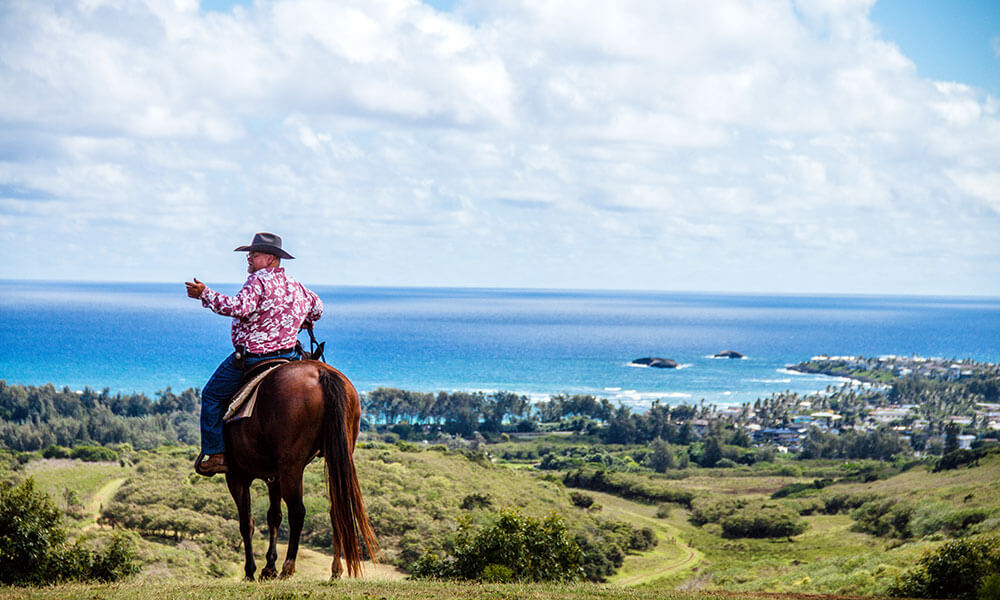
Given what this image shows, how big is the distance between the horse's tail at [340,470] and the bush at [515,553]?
7.46 meters

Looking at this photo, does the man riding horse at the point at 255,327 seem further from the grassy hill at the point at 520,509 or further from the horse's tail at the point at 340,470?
the grassy hill at the point at 520,509

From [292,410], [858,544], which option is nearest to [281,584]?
[292,410]

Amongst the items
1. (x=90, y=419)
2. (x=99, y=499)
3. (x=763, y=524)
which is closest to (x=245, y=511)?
(x=99, y=499)

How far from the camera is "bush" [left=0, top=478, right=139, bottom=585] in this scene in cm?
1395

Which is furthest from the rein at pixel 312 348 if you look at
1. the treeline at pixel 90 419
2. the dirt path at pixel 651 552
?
the treeline at pixel 90 419

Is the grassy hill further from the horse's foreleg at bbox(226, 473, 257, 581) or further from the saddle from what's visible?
the saddle

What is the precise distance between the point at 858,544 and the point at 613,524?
42.2ft

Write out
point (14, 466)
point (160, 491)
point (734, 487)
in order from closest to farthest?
point (160, 491), point (14, 466), point (734, 487)

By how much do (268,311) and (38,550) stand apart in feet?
30.3

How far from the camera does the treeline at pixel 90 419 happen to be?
244 feet

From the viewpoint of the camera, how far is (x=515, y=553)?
16438mm

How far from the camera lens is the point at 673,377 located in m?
155

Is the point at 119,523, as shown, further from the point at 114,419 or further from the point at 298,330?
the point at 114,419

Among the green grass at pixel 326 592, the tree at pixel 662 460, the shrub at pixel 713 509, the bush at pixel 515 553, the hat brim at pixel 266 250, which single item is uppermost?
the hat brim at pixel 266 250
